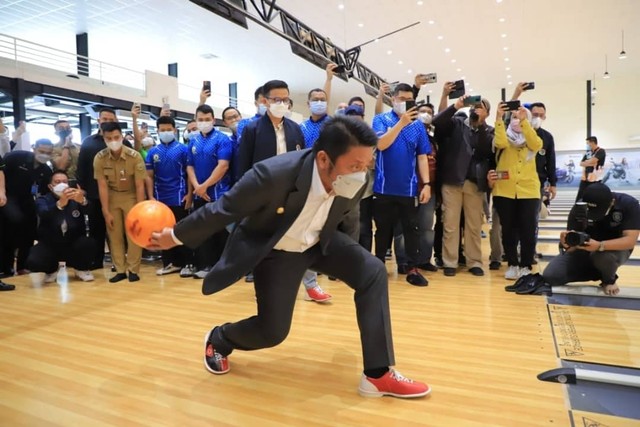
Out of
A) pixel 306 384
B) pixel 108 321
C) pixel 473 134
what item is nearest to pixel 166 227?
pixel 306 384

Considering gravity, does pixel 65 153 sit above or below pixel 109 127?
below

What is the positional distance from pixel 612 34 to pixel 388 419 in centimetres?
1271

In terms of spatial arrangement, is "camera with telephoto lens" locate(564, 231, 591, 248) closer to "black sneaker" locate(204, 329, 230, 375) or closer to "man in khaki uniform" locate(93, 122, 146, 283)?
"black sneaker" locate(204, 329, 230, 375)

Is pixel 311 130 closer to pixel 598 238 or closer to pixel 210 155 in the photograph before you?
pixel 210 155

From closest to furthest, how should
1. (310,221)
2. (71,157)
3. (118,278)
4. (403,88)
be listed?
(310,221), (403,88), (118,278), (71,157)

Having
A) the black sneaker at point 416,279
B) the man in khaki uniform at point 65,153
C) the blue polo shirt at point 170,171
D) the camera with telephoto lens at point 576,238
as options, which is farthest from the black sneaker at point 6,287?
the camera with telephoto lens at point 576,238

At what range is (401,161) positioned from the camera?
3.55 metres

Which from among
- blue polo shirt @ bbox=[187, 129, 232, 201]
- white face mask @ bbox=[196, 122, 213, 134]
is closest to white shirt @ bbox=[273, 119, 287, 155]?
blue polo shirt @ bbox=[187, 129, 232, 201]

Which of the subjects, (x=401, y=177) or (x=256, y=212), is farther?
(x=401, y=177)

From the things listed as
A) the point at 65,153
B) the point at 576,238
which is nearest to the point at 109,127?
the point at 65,153

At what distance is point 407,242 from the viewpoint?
12.1 feet

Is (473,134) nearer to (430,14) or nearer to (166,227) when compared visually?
(166,227)

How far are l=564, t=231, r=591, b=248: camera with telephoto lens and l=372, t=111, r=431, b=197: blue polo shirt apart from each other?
45.3 inches

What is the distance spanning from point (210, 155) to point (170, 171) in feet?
1.86
